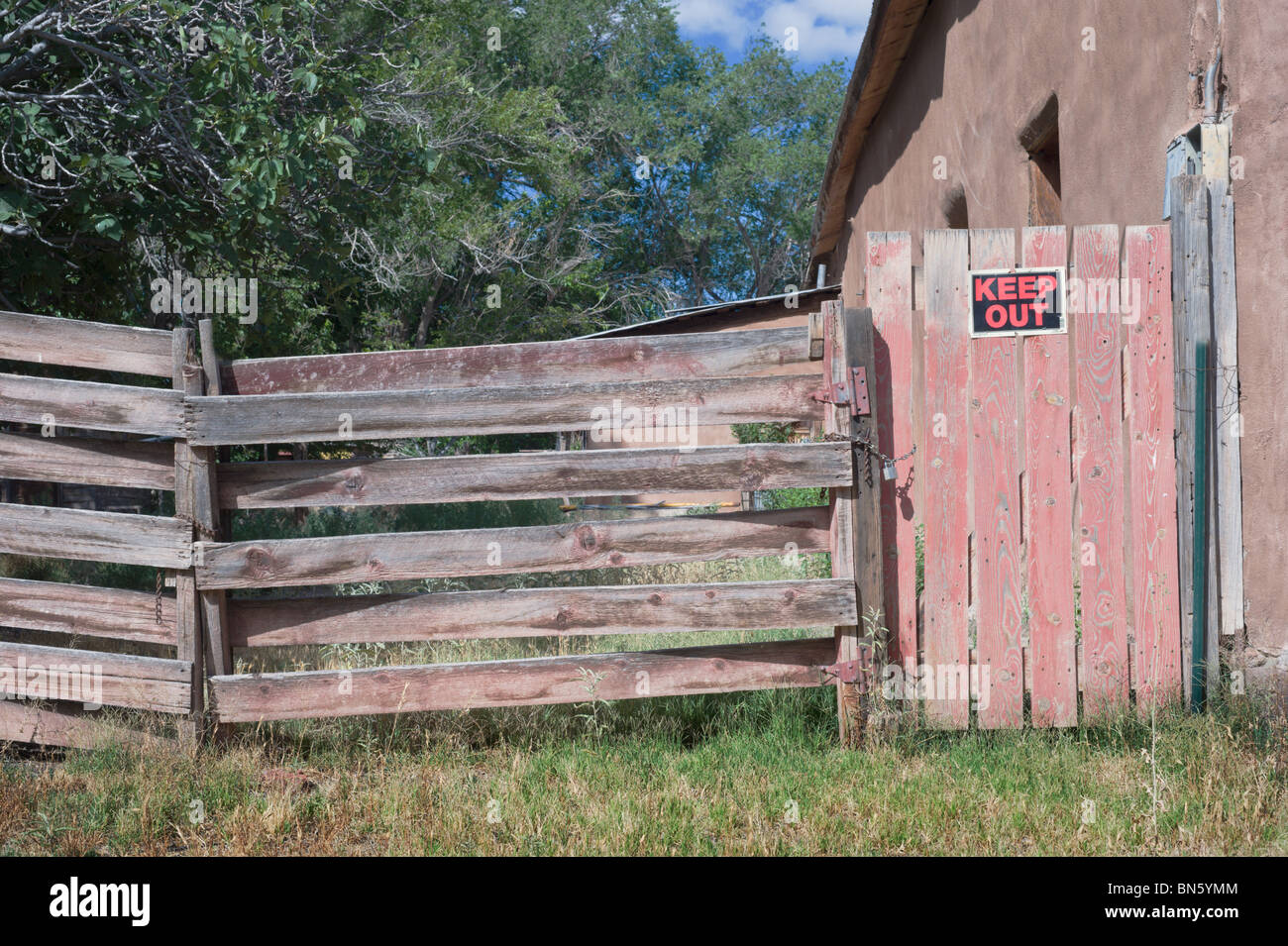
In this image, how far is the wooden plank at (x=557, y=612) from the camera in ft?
14.3

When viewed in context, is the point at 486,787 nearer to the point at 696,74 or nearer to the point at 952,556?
the point at 952,556

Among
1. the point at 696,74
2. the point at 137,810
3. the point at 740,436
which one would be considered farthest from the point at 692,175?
the point at 137,810

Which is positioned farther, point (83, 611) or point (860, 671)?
point (83, 611)

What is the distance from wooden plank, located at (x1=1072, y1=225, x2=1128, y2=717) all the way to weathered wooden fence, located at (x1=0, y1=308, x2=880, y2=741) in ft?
3.35

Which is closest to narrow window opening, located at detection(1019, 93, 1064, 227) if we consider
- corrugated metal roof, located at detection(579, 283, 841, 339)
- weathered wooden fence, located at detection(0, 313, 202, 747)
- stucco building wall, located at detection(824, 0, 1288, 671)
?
stucco building wall, located at detection(824, 0, 1288, 671)

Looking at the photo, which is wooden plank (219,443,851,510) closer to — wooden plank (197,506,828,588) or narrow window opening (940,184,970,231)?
wooden plank (197,506,828,588)

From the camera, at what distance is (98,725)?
4434mm

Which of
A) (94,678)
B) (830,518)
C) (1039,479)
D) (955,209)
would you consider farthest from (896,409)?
(955,209)

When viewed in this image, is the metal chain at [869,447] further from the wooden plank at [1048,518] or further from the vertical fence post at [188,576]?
the vertical fence post at [188,576]

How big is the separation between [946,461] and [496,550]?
216 centimetres

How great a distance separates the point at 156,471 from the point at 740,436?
43.6 feet

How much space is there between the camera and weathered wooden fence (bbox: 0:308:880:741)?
4332 mm

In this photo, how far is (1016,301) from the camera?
14.3 ft

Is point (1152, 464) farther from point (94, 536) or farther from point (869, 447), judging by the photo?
point (94, 536)
